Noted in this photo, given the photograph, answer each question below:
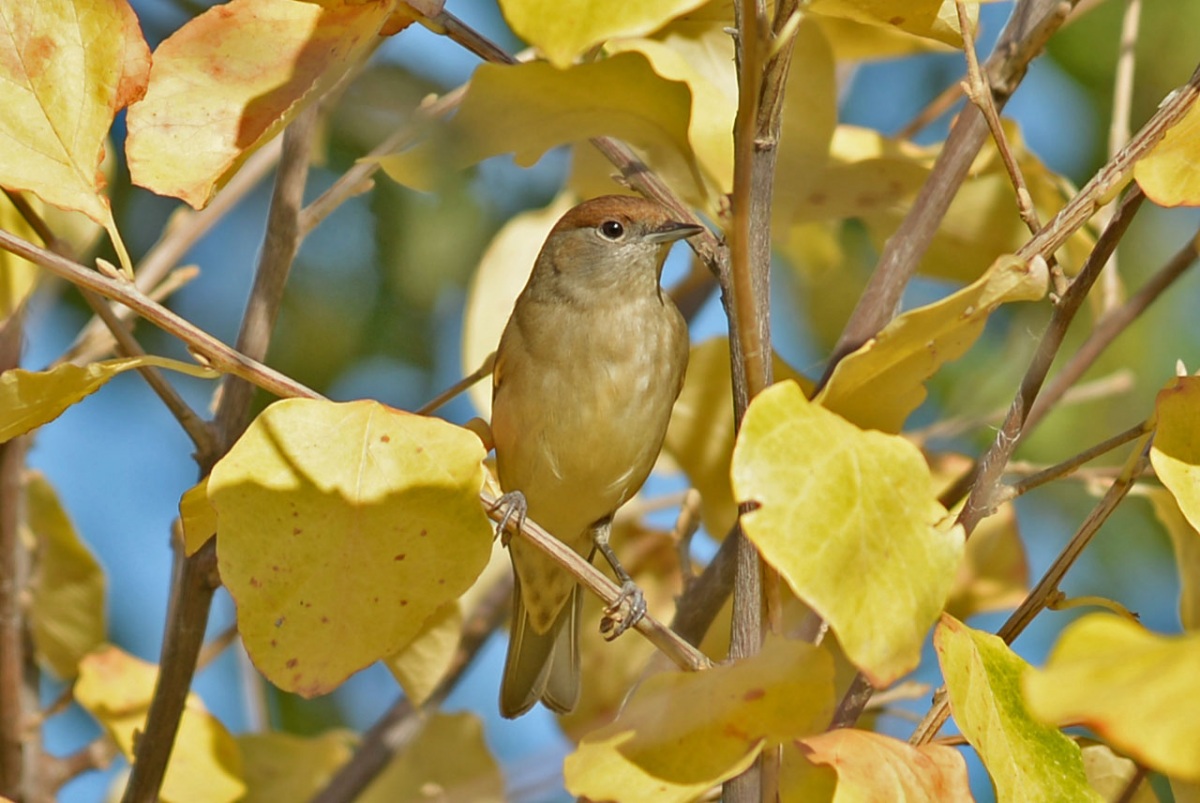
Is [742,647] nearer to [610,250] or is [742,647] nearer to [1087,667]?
[1087,667]

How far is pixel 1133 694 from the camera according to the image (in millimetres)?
801

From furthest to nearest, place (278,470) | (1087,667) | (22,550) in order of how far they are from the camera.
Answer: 1. (22,550)
2. (278,470)
3. (1087,667)

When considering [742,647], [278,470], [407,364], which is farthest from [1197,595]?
[407,364]

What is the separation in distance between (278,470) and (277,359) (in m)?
2.48

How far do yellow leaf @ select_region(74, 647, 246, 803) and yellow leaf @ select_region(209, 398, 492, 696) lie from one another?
2.71 ft

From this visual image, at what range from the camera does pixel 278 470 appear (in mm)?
1271

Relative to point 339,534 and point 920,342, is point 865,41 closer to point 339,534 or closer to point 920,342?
point 920,342

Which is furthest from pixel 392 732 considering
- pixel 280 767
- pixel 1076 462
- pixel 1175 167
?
pixel 1175 167

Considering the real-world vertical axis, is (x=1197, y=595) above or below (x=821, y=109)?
below

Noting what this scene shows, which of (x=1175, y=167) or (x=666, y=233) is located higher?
(x=1175, y=167)

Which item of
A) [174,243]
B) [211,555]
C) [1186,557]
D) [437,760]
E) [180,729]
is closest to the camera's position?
[1186,557]

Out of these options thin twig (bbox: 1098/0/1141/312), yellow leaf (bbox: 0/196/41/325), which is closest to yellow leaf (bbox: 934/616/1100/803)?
thin twig (bbox: 1098/0/1141/312)

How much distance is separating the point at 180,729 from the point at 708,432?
3.16ft

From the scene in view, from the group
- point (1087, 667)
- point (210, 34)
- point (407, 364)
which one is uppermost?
point (210, 34)
